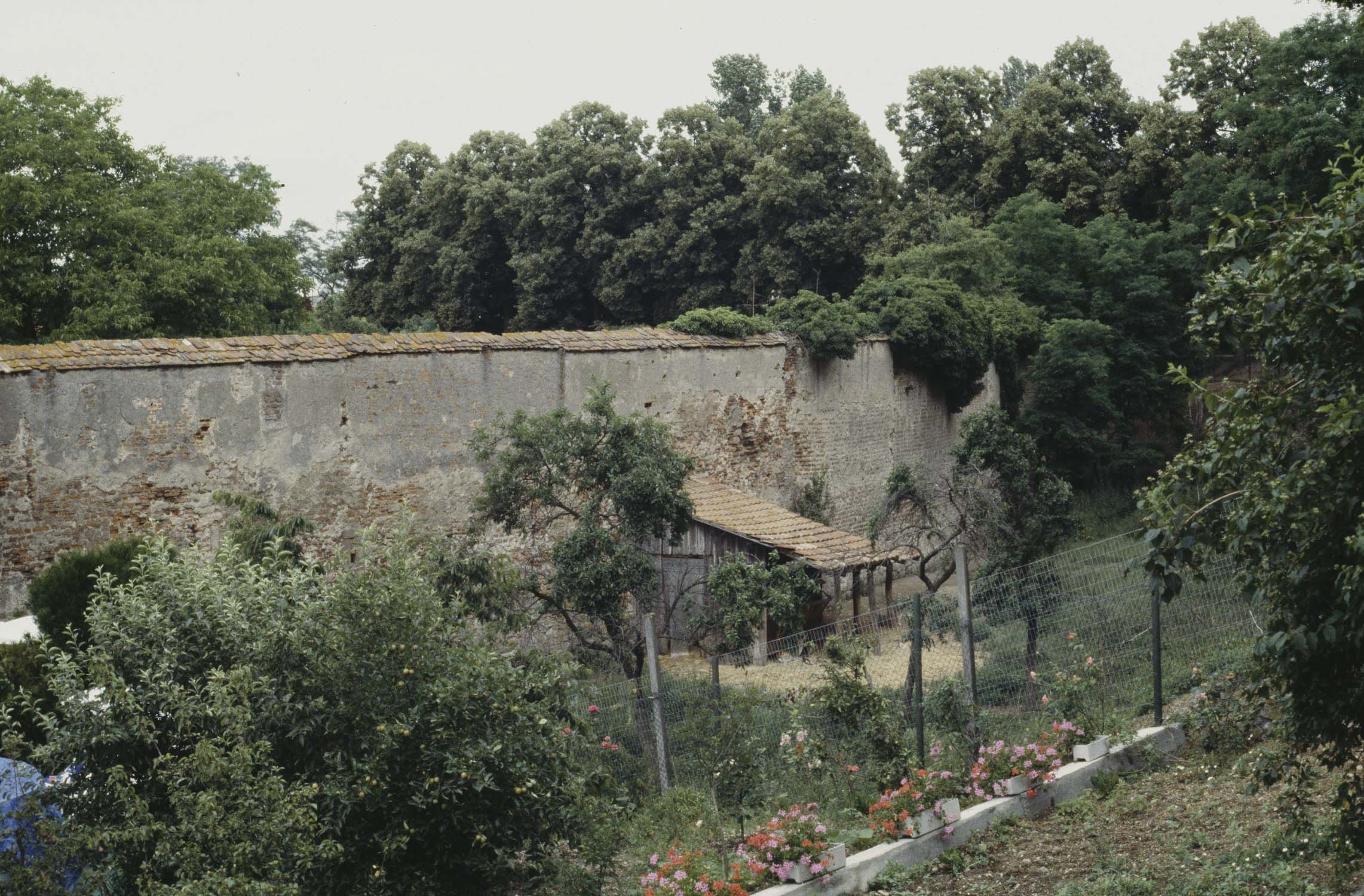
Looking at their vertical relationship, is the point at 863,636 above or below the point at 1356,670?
below

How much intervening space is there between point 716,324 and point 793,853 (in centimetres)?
1118

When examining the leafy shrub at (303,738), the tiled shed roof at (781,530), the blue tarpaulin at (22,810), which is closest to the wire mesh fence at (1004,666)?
the leafy shrub at (303,738)

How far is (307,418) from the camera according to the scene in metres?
12.3

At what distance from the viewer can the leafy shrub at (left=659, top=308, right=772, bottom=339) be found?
1648cm

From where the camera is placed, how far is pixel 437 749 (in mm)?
5559

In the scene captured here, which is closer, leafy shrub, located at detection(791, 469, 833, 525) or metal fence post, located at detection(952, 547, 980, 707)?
metal fence post, located at detection(952, 547, 980, 707)

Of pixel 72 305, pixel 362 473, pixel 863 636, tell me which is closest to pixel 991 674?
pixel 863 636

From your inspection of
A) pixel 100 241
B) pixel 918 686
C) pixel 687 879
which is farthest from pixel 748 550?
pixel 100 241

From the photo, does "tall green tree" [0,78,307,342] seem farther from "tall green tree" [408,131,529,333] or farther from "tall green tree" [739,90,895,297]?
"tall green tree" [739,90,895,297]

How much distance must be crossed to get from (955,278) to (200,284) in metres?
14.6

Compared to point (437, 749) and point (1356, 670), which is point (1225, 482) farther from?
point (437, 749)

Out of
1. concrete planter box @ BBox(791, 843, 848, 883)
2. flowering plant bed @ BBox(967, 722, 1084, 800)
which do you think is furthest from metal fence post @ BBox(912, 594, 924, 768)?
concrete planter box @ BBox(791, 843, 848, 883)

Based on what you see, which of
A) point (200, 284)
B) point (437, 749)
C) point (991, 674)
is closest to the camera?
point (437, 749)

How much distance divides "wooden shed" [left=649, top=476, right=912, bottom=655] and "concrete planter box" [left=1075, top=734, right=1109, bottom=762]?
5802 mm
